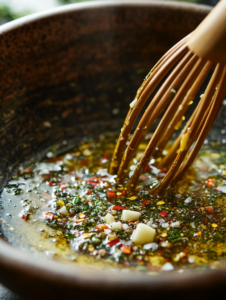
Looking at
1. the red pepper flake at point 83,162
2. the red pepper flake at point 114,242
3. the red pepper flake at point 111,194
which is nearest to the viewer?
the red pepper flake at point 114,242

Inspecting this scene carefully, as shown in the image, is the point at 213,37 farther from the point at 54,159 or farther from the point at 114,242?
the point at 54,159

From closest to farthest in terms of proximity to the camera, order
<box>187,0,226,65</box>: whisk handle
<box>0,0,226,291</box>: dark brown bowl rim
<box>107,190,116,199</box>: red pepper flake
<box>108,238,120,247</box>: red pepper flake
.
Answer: <box>0,0,226,291</box>: dark brown bowl rim, <box>187,0,226,65</box>: whisk handle, <box>108,238,120,247</box>: red pepper flake, <box>107,190,116,199</box>: red pepper flake

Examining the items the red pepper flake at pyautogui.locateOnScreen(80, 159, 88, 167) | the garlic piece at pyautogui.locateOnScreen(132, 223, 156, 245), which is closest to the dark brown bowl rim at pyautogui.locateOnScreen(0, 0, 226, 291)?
the garlic piece at pyautogui.locateOnScreen(132, 223, 156, 245)

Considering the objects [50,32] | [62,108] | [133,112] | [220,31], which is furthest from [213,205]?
[50,32]

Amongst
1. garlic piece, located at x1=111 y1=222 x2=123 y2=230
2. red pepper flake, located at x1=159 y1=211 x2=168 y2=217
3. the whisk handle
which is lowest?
garlic piece, located at x1=111 y1=222 x2=123 y2=230

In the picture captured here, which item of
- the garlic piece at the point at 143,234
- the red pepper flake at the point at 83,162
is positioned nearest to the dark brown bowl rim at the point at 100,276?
the garlic piece at the point at 143,234

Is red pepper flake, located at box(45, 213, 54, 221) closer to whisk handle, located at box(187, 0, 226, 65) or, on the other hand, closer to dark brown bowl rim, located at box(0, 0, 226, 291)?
dark brown bowl rim, located at box(0, 0, 226, 291)

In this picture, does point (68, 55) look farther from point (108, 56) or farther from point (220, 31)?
point (220, 31)

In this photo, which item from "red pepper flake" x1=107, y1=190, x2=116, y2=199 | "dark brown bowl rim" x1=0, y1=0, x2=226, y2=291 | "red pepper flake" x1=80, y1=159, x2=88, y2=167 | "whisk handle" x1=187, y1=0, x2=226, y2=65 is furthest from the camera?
"red pepper flake" x1=80, y1=159, x2=88, y2=167

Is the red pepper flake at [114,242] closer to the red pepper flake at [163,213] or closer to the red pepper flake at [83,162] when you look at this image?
the red pepper flake at [163,213]
